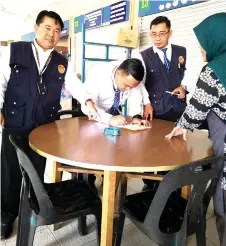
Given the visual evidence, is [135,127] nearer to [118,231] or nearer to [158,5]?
[118,231]

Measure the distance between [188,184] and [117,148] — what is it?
0.42 meters

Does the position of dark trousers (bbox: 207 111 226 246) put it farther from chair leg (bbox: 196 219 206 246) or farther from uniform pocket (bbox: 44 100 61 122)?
uniform pocket (bbox: 44 100 61 122)

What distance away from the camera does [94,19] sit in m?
4.82

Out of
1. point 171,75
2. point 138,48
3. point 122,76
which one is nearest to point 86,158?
point 122,76

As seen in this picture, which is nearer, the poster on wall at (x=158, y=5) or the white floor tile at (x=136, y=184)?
the white floor tile at (x=136, y=184)

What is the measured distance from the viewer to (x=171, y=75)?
7.19 ft

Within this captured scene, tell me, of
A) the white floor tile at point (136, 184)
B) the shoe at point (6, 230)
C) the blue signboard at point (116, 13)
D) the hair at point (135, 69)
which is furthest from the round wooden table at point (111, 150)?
the blue signboard at point (116, 13)

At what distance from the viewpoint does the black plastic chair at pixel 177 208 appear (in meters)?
0.93

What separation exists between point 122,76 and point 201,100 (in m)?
0.82

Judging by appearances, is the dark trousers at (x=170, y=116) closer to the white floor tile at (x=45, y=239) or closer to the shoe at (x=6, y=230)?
the white floor tile at (x=45, y=239)

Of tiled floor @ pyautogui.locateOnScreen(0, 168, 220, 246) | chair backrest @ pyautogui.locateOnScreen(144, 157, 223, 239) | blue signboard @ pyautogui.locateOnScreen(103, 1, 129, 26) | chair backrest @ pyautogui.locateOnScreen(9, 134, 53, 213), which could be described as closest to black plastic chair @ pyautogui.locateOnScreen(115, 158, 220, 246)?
chair backrest @ pyautogui.locateOnScreen(144, 157, 223, 239)

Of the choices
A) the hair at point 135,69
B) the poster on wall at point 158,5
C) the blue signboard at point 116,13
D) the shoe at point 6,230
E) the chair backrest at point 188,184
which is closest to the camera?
the chair backrest at point 188,184

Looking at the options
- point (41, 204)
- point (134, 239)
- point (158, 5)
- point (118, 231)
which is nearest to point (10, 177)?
point (41, 204)

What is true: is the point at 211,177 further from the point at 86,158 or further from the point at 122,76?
the point at 122,76
